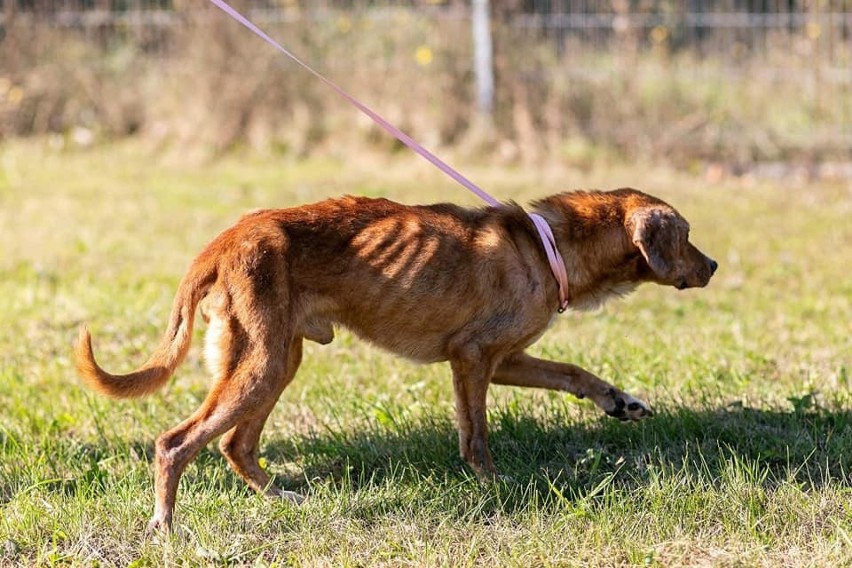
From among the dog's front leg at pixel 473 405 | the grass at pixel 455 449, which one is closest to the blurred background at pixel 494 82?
the grass at pixel 455 449

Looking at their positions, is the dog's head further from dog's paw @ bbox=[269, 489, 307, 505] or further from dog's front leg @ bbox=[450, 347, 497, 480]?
dog's paw @ bbox=[269, 489, 307, 505]

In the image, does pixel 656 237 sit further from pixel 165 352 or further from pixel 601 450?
pixel 165 352

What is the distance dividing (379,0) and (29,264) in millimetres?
6214

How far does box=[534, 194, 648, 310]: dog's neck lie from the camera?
5055mm

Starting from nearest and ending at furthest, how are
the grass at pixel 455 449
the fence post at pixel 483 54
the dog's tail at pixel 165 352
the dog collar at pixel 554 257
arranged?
1. the grass at pixel 455 449
2. the dog's tail at pixel 165 352
3. the dog collar at pixel 554 257
4. the fence post at pixel 483 54

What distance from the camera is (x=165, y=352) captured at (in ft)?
15.1

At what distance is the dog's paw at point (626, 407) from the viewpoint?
5.12 metres

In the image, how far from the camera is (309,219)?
4703 millimetres

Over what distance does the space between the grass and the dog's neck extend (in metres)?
0.64

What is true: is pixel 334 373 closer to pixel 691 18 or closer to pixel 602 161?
pixel 602 161

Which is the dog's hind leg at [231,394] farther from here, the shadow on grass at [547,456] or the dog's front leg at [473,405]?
the dog's front leg at [473,405]

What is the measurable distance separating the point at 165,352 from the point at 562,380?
1.69 metres

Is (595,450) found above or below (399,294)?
below

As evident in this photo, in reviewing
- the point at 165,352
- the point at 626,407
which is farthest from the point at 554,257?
the point at 165,352
